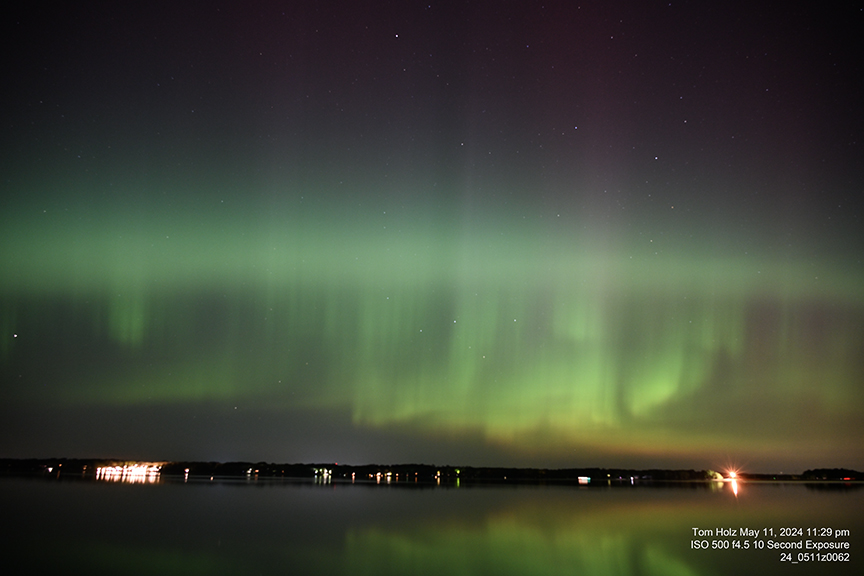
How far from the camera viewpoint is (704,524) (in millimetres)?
27281

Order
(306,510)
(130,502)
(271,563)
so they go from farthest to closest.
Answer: (130,502) → (306,510) → (271,563)

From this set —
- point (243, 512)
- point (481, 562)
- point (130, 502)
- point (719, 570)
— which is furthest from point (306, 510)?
point (719, 570)

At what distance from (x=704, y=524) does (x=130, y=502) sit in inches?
1214

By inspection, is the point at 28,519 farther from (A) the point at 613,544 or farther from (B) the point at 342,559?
(A) the point at 613,544

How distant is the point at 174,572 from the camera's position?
14.2m

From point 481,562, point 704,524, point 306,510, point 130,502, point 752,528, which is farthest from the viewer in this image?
point 130,502

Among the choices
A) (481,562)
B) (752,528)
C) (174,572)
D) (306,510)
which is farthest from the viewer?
(306,510)

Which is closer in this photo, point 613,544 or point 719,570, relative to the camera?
point 719,570

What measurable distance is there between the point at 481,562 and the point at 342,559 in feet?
11.9

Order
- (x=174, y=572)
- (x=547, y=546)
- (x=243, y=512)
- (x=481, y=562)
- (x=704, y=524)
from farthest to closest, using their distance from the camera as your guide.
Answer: (x=243, y=512) → (x=704, y=524) → (x=547, y=546) → (x=481, y=562) → (x=174, y=572)

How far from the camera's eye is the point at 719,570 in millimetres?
15734

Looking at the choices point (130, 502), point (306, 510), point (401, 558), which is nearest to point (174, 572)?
point (401, 558)

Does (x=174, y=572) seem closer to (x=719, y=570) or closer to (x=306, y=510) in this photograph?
(x=719, y=570)

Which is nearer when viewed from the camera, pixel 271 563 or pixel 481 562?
pixel 271 563
